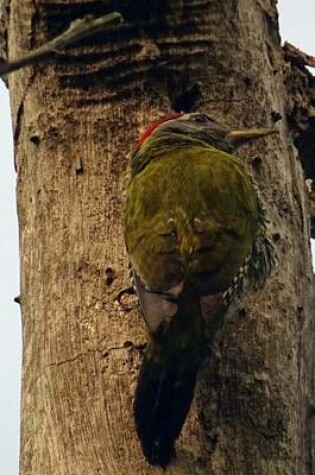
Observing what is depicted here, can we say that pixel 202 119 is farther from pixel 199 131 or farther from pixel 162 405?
pixel 162 405

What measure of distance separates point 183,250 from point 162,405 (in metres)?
0.44

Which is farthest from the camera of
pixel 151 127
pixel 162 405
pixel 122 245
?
pixel 151 127

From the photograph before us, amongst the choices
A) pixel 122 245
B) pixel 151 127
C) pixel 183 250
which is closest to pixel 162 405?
pixel 183 250

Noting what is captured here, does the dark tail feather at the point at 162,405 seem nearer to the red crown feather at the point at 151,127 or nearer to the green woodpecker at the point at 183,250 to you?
the green woodpecker at the point at 183,250

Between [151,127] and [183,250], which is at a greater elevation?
[151,127]

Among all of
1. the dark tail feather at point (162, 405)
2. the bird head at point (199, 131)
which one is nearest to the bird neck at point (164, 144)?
the bird head at point (199, 131)

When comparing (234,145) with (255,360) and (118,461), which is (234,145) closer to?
(255,360)

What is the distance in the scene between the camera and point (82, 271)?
10.9ft

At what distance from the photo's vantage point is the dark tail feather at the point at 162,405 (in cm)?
290

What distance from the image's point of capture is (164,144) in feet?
12.2

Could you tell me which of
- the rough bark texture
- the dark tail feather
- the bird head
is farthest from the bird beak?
the dark tail feather

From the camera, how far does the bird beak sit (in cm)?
354

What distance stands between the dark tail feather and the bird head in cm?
92

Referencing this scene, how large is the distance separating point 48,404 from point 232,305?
2.06 feet
